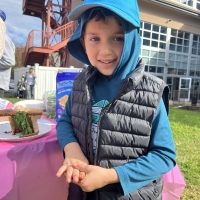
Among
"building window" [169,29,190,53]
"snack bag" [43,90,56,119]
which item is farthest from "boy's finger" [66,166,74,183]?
"building window" [169,29,190,53]

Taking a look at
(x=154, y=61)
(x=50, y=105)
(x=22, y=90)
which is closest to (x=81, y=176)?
(x=50, y=105)

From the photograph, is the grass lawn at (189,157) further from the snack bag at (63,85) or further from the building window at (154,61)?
the building window at (154,61)

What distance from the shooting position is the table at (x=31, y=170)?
112 centimetres

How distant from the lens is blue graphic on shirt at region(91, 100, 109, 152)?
3.68ft

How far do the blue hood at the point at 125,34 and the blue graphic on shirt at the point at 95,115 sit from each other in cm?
3

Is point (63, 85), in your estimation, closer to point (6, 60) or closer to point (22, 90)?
point (6, 60)

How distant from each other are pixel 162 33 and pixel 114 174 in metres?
17.5

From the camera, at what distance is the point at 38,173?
1.23 meters

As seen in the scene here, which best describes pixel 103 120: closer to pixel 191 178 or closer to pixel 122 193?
pixel 122 193

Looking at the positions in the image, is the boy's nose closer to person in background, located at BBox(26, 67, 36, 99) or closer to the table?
the table

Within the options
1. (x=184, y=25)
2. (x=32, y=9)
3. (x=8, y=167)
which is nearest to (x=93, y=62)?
(x=8, y=167)

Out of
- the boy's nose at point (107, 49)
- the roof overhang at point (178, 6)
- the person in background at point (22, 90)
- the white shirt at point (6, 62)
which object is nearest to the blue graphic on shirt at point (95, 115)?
the boy's nose at point (107, 49)

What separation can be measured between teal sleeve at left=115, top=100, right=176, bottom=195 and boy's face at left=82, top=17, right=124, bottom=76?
0.27 meters

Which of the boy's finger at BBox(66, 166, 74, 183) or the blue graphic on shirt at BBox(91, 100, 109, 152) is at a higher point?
the blue graphic on shirt at BBox(91, 100, 109, 152)
